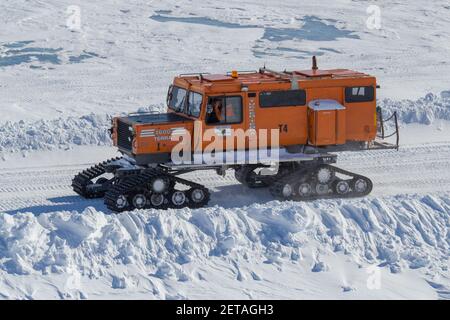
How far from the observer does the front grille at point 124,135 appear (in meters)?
19.9

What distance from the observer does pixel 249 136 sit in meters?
20.1

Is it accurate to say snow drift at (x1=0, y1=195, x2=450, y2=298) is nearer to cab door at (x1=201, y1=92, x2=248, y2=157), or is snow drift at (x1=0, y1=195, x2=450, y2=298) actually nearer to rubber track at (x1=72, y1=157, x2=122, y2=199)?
cab door at (x1=201, y1=92, x2=248, y2=157)

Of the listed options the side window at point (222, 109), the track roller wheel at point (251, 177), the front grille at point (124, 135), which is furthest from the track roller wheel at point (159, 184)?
the track roller wheel at point (251, 177)

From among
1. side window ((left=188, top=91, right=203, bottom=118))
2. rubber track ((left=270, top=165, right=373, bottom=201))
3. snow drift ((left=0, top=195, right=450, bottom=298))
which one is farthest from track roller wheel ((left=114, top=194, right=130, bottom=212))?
rubber track ((left=270, top=165, right=373, bottom=201))

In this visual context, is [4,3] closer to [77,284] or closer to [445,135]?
[445,135]

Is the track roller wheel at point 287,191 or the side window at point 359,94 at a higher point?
the side window at point 359,94

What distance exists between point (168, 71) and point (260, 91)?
46.6 feet

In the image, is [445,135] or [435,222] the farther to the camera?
[445,135]

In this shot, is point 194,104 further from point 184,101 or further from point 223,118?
point 223,118

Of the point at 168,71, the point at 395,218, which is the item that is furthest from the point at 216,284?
the point at 168,71

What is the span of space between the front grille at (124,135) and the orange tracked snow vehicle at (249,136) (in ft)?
0.06

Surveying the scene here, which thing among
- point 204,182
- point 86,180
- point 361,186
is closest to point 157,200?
point 86,180

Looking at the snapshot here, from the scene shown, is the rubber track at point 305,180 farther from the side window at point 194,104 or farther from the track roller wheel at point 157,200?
the track roller wheel at point 157,200

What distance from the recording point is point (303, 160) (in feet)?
67.2
